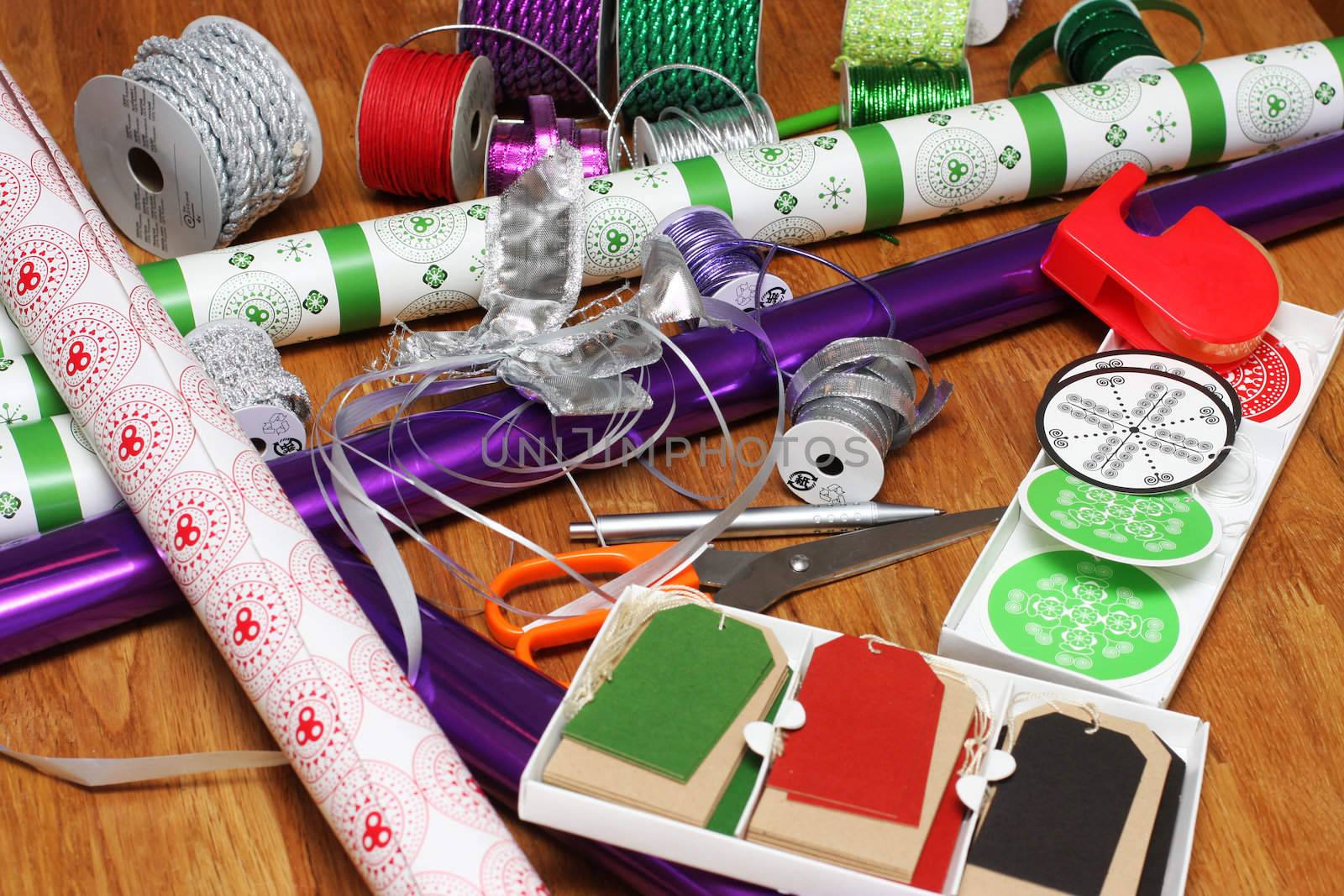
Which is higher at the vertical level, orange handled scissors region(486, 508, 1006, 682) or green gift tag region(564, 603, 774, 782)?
green gift tag region(564, 603, 774, 782)

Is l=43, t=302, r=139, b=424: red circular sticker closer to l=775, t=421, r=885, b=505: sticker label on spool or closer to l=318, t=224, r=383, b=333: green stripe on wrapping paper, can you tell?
l=318, t=224, r=383, b=333: green stripe on wrapping paper

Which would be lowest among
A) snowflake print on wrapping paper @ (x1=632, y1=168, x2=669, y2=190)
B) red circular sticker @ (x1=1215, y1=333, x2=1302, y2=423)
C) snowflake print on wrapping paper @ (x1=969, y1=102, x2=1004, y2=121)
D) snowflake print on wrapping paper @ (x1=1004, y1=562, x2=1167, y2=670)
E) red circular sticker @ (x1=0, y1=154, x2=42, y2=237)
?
snowflake print on wrapping paper @ (x1=1004, y1=562, x2=1167, y2=670)

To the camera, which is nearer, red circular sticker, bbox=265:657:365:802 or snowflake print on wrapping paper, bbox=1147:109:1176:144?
red circular sticker, bbox=265:657:365:802

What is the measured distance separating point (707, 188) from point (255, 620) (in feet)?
2.29

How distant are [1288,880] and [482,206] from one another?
0.95 meters

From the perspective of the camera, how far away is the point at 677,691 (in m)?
0.92

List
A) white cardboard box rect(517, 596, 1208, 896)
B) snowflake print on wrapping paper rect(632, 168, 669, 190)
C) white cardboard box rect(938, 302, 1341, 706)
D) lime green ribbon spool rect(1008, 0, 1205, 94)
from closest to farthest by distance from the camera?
white cardboard box rect(517, 596, 1208, 896)
white cardboard box rect(938, 302, 1341, 706)
snowflake print on wrapping paper rect(632, 168, 669, 190)
lime green ribbon spool rect(1008, 0, 1205, 94)

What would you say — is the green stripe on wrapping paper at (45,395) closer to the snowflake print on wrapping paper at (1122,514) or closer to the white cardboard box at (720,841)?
the white cardboard box at (720,841)

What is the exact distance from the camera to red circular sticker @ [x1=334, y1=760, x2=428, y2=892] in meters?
0.88

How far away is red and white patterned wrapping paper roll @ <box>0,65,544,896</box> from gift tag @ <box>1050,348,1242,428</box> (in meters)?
0.67

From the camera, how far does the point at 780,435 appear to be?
1185 millimetres

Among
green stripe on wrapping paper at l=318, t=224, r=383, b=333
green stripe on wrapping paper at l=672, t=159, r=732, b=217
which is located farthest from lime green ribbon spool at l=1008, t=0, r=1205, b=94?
green stripe on wrapping paper at l=318, t=224, r=383, b=333

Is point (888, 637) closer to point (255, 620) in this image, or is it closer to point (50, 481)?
point (255, 620)

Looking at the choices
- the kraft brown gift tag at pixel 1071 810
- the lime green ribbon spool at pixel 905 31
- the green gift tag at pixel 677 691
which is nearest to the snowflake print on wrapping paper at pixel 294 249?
the green gift tag at pixel 677 691
